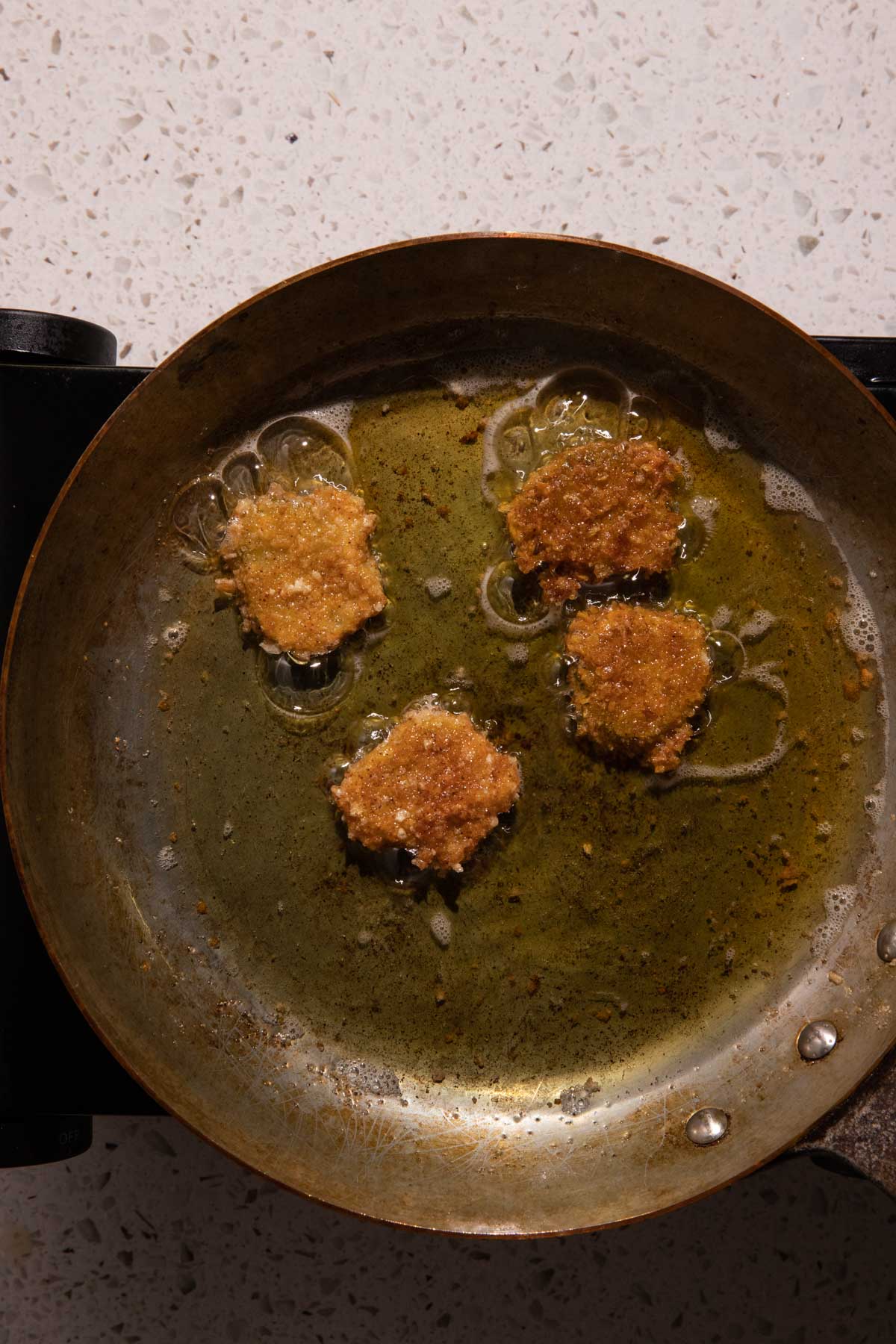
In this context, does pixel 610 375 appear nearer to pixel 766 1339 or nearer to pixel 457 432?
pixel 457 432

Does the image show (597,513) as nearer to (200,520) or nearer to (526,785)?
(526,785)

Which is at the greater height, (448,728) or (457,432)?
(457,432)

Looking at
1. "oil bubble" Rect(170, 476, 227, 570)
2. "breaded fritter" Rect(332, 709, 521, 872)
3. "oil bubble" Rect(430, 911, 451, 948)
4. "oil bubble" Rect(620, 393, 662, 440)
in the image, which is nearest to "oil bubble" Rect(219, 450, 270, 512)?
"oil bubble" Rect(170, 476, 227, 570)

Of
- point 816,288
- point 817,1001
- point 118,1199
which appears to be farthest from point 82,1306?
point 816,288

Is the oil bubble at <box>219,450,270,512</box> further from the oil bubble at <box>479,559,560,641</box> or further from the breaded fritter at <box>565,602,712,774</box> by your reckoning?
the breaded fritter at <box>565,602,712,774</box>

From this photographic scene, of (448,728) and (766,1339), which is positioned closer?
(448,728)

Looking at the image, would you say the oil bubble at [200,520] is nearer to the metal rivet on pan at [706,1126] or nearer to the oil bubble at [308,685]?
the oil bubble at [308,685]

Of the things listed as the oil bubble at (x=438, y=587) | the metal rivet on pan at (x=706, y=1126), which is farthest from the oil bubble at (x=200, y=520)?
the metal rivet on pan at (x=706, y=1126)
